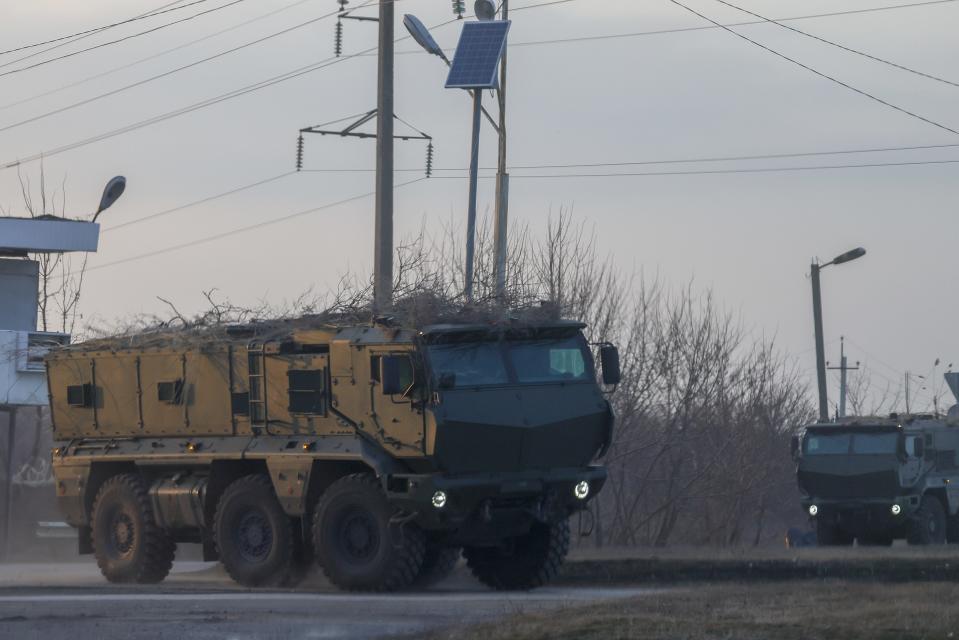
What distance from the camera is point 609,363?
1786cm

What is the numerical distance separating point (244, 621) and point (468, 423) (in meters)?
4.02

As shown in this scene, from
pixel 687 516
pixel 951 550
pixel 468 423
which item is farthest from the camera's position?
pixel 687 516

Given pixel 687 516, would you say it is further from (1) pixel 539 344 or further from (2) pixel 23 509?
(1) pixel 539 344

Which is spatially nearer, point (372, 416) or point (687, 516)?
point (372, 416)

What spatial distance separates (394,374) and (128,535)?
5525 millimetres

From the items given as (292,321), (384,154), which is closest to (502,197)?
(384,154)

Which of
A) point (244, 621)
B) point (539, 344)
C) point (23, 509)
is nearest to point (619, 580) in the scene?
point (539, 344)

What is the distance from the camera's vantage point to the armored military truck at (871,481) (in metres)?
29.8

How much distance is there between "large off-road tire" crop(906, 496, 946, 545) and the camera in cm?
3000

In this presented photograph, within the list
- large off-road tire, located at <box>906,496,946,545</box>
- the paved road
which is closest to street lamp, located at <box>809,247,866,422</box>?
large off-road tire, located at <box>906,496,946,545</box>

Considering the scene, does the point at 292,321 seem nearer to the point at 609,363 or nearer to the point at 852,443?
the point at 609,363

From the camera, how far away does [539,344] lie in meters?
17.4

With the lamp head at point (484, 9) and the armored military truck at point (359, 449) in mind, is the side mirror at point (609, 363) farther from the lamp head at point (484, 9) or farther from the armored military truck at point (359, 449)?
the lamp head at point (484, 9)

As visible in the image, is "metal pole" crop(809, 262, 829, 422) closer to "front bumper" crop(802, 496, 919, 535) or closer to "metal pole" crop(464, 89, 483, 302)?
"front bumper" crop(802, 496, 919, 535)
